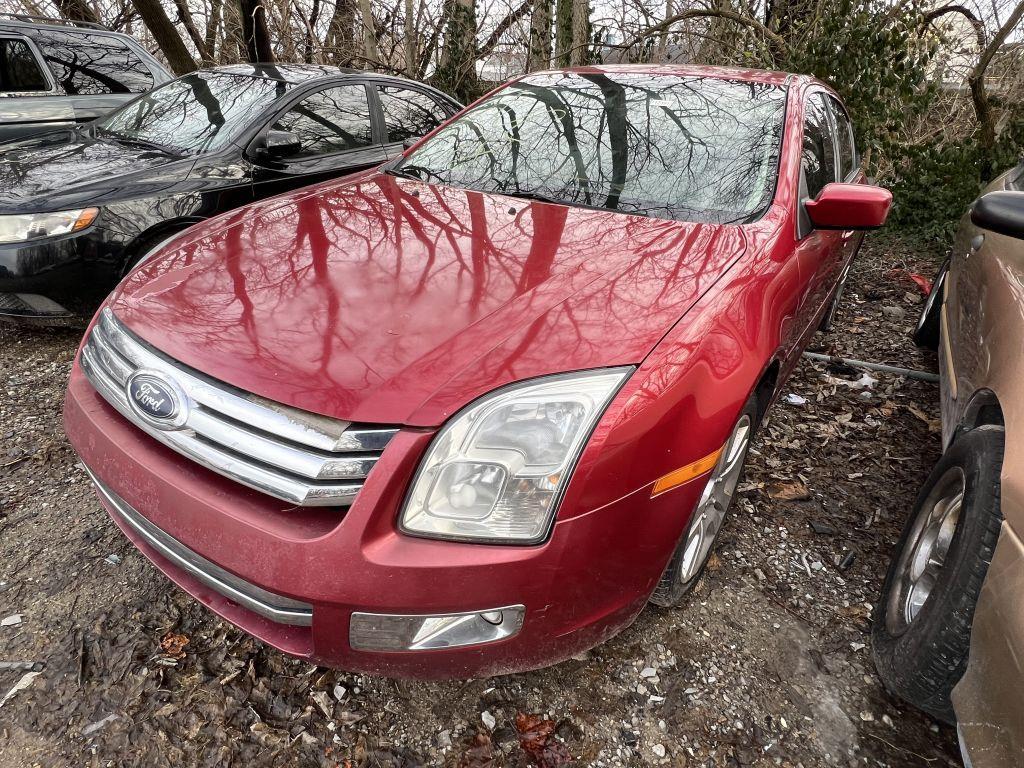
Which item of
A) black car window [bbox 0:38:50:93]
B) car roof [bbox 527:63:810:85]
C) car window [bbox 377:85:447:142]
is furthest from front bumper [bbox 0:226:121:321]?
black car window [bbox 0:38:50:93]

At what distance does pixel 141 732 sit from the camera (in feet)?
5.24

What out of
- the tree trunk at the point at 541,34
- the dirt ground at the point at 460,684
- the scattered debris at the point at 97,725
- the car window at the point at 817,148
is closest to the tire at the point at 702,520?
the dirt ground at the point at 460,684

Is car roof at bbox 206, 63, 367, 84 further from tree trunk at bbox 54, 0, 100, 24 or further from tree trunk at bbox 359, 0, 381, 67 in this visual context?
tree trunk at bbox 54, 0, 100, 24

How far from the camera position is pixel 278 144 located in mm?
3617

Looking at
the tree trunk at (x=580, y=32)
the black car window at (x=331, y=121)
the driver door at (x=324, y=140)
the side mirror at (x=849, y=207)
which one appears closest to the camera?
the side mirror at (x=849, y=207)

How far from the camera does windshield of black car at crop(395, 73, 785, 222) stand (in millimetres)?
2172

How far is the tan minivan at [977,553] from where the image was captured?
126 centimetres

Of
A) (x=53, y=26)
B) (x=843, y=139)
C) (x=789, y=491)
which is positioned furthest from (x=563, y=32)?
(x=789, y=491)

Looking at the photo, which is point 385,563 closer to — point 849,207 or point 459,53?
point 849,207

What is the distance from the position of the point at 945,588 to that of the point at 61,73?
22.4 feet

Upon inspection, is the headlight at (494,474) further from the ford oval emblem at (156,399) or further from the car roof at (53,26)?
the car roof at (53,26)

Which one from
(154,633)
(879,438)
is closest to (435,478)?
(154,633)

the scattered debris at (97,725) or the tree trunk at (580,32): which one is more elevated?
the tree trunk at (580,32)

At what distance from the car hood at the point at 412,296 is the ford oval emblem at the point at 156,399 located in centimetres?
8
